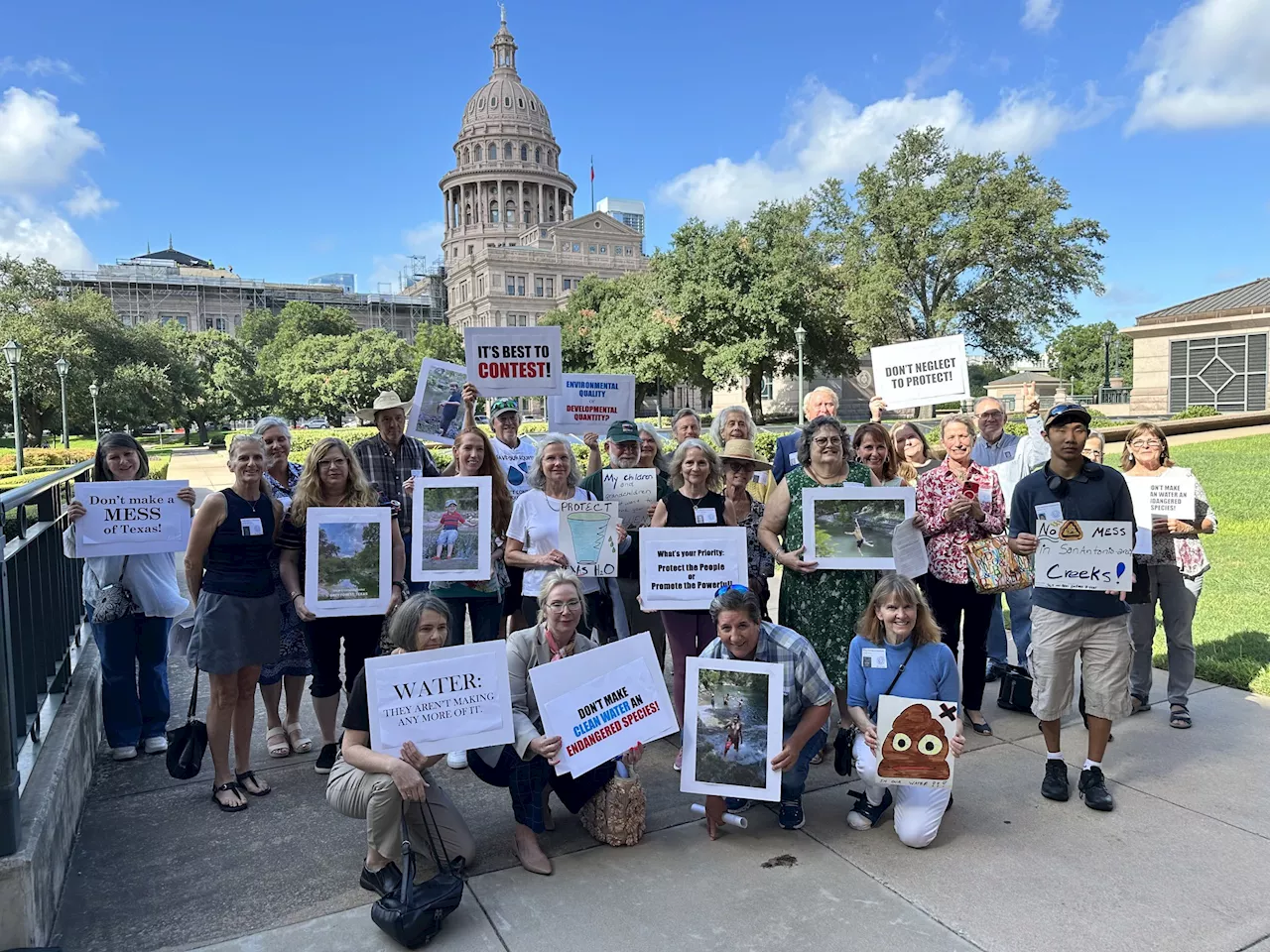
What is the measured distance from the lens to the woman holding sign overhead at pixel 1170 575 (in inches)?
207

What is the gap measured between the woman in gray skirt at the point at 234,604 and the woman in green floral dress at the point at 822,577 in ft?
9.11

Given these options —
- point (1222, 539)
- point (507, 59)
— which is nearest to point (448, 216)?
point (507, 59)

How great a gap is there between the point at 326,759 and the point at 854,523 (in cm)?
331

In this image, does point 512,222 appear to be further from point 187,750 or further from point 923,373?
point 187,750

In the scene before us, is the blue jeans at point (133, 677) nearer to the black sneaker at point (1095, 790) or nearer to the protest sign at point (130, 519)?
the protest sign at point (130, 519)

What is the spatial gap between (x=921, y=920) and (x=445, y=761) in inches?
116

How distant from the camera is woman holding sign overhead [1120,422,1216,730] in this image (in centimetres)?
525

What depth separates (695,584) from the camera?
15.4 feet

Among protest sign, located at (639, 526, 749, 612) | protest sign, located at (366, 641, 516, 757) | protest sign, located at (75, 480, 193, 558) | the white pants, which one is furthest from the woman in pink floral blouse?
protest sign, located at (75, 480, 193, 558)

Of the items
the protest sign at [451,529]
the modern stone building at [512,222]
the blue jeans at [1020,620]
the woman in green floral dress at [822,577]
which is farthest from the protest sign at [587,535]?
the modern stone building at [512,222]

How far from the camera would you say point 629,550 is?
5242 mm

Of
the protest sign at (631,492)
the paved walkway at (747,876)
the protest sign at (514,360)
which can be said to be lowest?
the paved walkway at (747,876)

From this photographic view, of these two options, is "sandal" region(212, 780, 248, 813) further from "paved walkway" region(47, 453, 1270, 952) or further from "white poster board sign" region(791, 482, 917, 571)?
"white poster board sign" region(791, 482, 917, 571)

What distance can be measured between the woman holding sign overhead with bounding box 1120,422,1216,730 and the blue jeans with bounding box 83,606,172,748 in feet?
19.8
